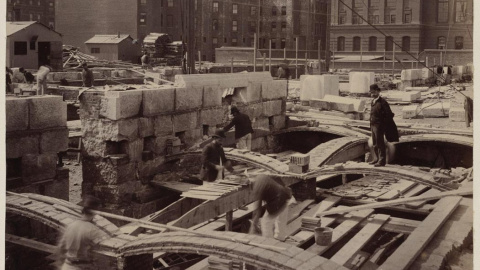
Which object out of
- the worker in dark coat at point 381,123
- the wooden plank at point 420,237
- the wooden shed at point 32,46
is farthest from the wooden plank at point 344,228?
the wooden shed at point 32,46

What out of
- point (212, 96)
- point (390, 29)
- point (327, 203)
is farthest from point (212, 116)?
point (390, 29)

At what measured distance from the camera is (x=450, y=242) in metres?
8.61

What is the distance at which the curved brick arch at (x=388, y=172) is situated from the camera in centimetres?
1153

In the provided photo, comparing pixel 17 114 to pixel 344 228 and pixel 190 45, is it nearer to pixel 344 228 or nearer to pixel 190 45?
pixel 344 228

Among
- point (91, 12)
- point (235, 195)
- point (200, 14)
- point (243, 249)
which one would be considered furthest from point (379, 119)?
point (200, 14)

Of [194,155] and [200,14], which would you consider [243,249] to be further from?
[200,14]

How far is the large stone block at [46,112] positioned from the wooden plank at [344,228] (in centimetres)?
541

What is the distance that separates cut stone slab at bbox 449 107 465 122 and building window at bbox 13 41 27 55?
26.6 m

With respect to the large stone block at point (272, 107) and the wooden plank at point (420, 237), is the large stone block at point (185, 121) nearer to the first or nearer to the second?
the large stone block at point (272, 107)

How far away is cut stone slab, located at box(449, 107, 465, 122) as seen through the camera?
1903cm

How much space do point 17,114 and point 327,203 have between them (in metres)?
6.11

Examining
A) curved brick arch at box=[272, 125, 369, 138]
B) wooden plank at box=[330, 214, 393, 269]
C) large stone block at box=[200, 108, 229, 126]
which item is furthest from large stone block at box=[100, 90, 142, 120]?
curved brick arch at box=[272, 125, 369, 138]

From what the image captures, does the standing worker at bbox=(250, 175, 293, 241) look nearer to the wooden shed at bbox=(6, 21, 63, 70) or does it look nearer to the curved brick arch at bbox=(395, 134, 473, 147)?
the curved brick arch at bbox=(395, 134, 473, 147)

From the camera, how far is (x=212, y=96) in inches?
603
